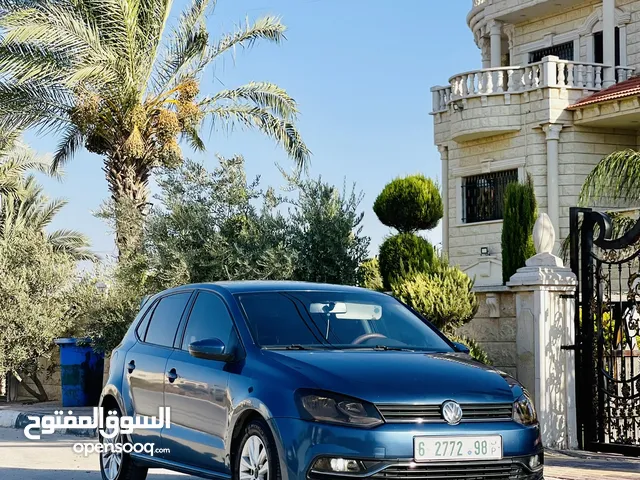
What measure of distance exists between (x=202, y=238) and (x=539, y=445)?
399 inches

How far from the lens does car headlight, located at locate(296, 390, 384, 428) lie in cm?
660

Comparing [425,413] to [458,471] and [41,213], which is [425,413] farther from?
[41,213]

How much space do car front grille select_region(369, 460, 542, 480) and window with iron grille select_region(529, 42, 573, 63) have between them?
25.8 m

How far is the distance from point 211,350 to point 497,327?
596 cm

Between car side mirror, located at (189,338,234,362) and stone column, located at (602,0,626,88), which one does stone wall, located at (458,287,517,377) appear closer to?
car side mirror, located at (189,338,234,362)

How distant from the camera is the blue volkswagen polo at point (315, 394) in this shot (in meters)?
6.59

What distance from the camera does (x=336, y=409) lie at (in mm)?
6660

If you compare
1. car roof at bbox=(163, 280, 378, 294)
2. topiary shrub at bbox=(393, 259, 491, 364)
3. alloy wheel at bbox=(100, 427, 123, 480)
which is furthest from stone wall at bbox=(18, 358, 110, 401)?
car roof at bbox=(163, 280, 378, 294)

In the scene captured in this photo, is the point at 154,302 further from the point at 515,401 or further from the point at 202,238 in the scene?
the point at 202,238

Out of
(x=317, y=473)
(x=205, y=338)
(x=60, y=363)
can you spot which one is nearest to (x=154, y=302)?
(x=205, y=338)

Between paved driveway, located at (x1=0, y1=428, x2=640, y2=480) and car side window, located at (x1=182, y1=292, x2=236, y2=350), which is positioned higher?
car side window, located at (x1=182, y1=292, x2=236, y2=350)

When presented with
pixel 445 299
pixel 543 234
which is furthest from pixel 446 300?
pixel 543 234

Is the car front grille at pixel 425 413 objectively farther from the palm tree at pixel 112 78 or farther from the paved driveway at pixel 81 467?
the palm tree at pixel 112 78

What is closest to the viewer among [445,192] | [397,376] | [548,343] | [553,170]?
[397,376]
